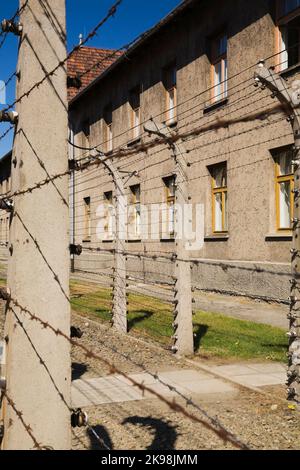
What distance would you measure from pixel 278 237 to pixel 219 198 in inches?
124

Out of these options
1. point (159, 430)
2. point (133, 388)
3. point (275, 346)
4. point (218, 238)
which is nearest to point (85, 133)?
point (218, 238)

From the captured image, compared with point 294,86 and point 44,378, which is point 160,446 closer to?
point 44,378

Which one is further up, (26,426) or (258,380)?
(26,426)

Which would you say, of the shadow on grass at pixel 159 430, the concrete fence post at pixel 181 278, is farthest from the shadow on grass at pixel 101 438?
the concrete fence post at pixel 181 278

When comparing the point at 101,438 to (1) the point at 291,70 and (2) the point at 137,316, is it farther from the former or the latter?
(1) the point at 291,70

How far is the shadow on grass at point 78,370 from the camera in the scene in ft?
21.5

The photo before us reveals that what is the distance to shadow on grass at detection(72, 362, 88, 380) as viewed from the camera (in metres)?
6.54

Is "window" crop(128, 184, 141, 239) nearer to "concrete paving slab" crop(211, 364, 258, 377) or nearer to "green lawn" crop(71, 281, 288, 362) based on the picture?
"green lawn" crop(71, 281, 288, 362)

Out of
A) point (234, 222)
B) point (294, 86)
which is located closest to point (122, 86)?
point (234, 222)

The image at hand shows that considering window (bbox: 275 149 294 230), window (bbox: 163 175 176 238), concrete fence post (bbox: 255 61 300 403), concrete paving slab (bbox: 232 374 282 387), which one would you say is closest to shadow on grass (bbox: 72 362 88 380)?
concrete paving slab (bbox: 232 374 282 387)

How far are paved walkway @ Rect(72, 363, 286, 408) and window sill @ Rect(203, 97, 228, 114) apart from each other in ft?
30.6

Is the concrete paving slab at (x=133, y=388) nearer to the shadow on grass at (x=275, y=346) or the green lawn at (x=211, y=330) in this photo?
the green lawn at (x=211, y=330)

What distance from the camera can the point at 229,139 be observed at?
1481cm

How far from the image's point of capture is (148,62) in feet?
64.1
